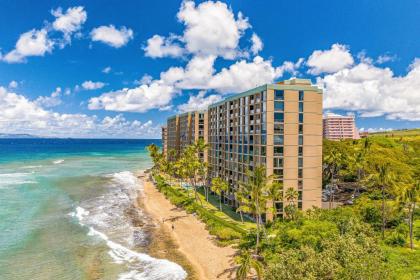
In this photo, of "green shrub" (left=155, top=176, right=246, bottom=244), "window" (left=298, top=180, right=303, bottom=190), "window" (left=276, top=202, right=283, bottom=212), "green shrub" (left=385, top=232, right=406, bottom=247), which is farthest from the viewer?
"window" (left=298, top=180, right=303, bottom=190)

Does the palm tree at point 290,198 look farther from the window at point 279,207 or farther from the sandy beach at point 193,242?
the sandy beach at point 193,242

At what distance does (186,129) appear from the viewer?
377ft

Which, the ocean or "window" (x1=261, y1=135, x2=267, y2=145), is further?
"window" (x1=261, y1=135, x2=267, y2=145)

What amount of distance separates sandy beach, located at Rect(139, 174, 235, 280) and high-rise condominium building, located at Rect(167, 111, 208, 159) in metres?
35.9

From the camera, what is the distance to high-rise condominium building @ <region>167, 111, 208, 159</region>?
105188 mm

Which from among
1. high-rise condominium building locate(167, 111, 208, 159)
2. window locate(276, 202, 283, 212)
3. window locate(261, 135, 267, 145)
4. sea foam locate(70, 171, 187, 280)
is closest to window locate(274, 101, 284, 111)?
window locate(261, 135, 267, 145)

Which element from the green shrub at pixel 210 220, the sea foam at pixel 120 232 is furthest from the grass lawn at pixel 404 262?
the sea foam at pixel 120 232

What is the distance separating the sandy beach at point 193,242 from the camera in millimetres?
38556

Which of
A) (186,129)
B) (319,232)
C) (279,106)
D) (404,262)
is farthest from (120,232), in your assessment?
(186,129)

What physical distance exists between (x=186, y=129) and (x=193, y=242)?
70.3 meters

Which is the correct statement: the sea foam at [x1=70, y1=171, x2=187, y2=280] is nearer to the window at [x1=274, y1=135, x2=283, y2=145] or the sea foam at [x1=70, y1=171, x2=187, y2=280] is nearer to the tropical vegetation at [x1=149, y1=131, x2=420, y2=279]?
the tropical vegetation at [x1=149, y1=131, x2=420, y2=279]

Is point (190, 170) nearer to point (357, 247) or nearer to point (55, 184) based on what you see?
point (357, 247)

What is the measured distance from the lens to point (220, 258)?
4147 cm

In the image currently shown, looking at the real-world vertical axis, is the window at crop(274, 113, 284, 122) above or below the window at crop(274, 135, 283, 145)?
above
